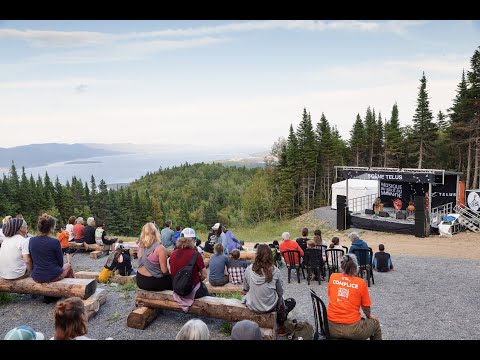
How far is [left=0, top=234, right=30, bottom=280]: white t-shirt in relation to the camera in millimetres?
5301

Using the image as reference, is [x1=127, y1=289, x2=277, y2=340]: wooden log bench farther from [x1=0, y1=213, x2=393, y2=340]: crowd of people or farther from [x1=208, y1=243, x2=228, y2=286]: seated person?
[x1=208, y1=243, x2=228, y2=286]: seated person

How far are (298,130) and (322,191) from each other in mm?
8567

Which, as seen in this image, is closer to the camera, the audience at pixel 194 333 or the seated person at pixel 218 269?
the audience at pixel 194 333

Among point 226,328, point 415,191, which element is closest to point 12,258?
point 226,328

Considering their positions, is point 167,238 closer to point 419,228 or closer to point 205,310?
point 205,310

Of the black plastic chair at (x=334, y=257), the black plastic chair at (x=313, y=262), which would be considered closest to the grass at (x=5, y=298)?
the black plastic chair at (x=313, y=262)

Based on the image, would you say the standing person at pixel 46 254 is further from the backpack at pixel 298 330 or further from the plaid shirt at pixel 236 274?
the backpack at pixel 298 330

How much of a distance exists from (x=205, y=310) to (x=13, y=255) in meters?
3.11

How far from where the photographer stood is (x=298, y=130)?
42.3m

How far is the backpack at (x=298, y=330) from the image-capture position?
444 cm

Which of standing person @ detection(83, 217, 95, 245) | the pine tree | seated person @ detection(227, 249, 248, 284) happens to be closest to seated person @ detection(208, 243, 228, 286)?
seated person @ detection(227, 249, 248, 284)

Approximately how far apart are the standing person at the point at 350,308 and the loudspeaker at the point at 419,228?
13.7 metres
